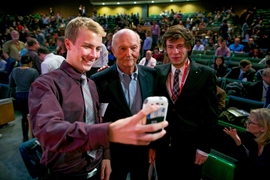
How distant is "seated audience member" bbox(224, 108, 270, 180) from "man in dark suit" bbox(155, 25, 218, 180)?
2.05 ft

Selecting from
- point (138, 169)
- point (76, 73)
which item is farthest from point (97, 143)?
point (138, 169)

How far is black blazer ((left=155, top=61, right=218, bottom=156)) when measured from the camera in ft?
5.08

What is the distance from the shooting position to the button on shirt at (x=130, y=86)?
148 centimetres

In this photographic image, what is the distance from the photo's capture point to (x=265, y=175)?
183 centimetres

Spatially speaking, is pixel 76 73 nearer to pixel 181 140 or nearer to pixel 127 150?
pixel 127 150

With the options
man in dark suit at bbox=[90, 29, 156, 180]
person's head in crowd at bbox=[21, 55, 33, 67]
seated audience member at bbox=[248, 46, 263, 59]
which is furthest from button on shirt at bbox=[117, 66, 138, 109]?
seated audience member at bbox=[248, 46, 263, 59]

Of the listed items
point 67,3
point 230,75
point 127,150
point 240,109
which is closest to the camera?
point 127,150

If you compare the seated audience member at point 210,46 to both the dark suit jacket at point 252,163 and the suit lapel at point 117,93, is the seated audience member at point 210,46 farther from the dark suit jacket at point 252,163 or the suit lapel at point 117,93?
the suit lapel at point 117,93

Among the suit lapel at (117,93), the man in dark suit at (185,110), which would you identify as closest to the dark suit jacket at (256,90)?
the man in dark suit at (185,110)

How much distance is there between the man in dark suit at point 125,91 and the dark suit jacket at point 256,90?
9.94 ft

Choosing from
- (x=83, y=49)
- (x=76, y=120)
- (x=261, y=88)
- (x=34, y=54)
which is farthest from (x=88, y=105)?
(x=261, y=88)

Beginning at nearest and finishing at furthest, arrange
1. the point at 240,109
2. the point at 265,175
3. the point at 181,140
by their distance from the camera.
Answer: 1. the point at 181,140
2. the point at 265,175
3. the point at 240,109

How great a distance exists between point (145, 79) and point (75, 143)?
96cm

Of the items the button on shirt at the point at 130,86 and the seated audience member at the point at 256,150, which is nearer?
the button on shirt at the point at 130,86
